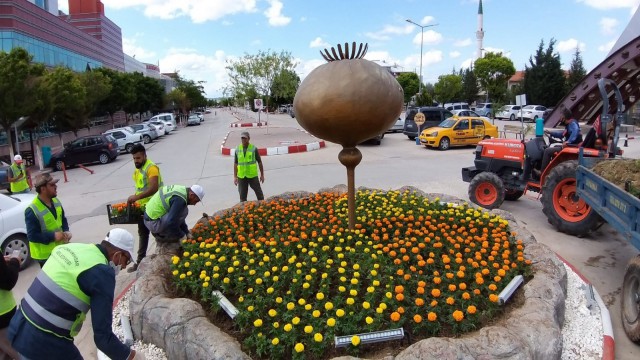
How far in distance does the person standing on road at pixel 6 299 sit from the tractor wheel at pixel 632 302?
201 inches

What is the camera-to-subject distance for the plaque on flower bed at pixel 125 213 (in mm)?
5305

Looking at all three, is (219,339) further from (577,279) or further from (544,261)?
(577,279)

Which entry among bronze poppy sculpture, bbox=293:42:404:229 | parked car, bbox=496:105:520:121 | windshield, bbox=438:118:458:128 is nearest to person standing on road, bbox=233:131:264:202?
bronze poppy sculpture, bbox=293:42:404:229

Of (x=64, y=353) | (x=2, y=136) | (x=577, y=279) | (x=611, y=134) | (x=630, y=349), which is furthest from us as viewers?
(x=2, y=136)

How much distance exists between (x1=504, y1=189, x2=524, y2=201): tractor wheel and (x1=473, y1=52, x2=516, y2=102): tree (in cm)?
4169

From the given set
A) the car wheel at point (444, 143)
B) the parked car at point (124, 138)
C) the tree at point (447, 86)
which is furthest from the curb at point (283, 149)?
the tree at point (447, 86)

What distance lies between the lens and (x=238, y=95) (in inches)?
→ 1603

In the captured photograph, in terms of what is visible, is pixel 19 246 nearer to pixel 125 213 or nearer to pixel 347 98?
pixel 125 213

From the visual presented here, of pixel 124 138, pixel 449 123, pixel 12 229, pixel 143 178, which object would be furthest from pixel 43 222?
pixel 124 138

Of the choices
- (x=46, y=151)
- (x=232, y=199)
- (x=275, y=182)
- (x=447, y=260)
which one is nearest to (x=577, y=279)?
(x=447, y=260)

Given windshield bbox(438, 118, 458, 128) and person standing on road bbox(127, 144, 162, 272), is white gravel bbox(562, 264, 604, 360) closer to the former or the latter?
person standing on road bbox(127, 144, 162, 272)

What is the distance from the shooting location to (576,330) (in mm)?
3715

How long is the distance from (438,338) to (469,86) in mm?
53504

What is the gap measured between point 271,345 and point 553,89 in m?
41.8
